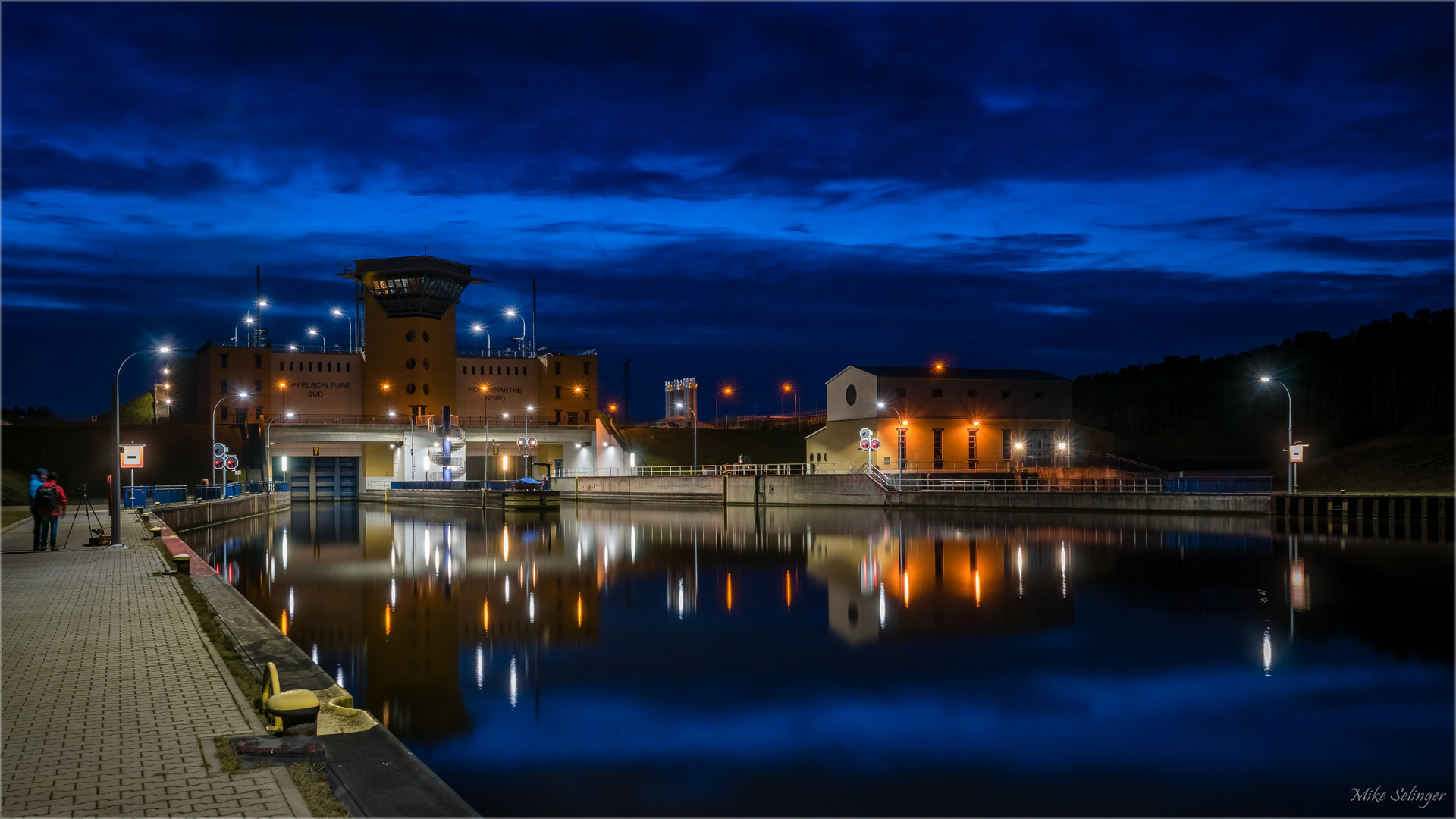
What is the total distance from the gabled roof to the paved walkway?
50.3 metres

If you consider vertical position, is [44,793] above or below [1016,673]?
above

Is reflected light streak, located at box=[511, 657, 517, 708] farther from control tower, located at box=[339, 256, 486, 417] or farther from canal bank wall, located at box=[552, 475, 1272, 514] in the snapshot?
control tower, located at box=[339, 256, 486, 417]

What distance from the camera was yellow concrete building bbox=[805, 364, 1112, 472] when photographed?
6141 centimetres

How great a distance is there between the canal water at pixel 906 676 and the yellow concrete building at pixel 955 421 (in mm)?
31313

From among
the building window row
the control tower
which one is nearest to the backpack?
the control tower

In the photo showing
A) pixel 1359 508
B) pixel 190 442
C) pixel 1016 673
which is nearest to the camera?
pixel 1016 673

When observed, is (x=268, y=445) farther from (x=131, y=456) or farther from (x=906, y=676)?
(x=906, y=676)

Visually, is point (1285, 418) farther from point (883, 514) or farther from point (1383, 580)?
point (1383, 580)

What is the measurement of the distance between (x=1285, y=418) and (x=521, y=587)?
98039 millimetres

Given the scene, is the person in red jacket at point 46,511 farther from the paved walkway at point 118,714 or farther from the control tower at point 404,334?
the control tower at point 404,334

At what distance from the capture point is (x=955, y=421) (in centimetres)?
6284

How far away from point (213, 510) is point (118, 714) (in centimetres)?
4149

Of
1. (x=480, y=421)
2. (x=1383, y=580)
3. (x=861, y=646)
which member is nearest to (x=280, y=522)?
(x=480, y=421)

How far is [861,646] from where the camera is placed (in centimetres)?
1605
